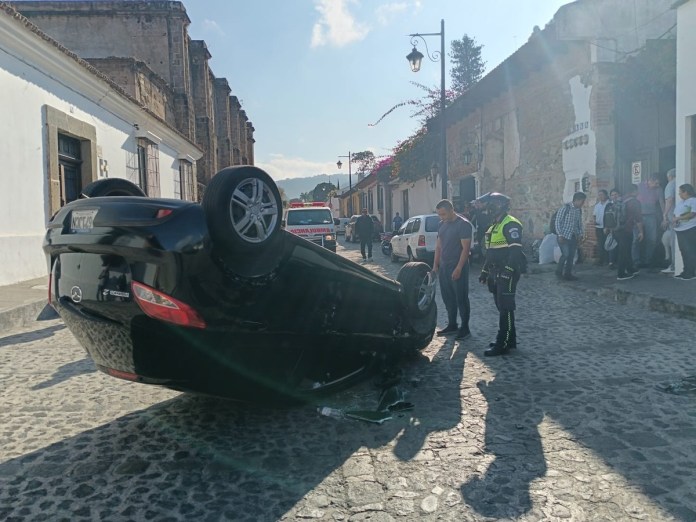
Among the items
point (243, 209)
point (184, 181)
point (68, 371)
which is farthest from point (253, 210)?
point (184, 181)

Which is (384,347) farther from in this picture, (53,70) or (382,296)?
(53,70)

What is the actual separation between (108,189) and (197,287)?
4.13 feet

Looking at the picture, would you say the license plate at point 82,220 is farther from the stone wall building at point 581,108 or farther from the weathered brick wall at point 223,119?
the weathered brick wall at point 223,119

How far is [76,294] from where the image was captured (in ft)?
9.85

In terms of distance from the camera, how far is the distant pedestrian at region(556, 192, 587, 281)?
1009 centimetres

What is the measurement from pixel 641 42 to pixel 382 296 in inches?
459

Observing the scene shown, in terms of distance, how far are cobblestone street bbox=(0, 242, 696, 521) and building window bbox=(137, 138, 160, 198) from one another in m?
12.0

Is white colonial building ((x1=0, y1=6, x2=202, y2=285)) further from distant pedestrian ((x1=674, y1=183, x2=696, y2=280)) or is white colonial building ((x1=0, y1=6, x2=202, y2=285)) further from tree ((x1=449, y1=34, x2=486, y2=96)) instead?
tree ((x1=449, y1=34, x2=486, y2=96))

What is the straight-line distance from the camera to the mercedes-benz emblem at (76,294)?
9.77 feet

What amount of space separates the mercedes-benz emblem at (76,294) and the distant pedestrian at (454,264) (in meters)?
4.03

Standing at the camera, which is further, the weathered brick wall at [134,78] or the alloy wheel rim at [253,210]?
the weathered brick wall at [134,78]

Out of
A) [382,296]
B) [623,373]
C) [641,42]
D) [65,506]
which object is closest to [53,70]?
[382,296]

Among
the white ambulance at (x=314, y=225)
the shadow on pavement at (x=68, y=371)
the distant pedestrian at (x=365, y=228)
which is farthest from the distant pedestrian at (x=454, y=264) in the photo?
the distant pedestrian at (x=365, y=228)

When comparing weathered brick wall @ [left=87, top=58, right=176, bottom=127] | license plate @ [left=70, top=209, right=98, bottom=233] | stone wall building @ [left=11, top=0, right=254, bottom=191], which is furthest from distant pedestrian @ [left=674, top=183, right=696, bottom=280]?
stone wall building @ [left=11, top=0, right=254, bottom=191]
